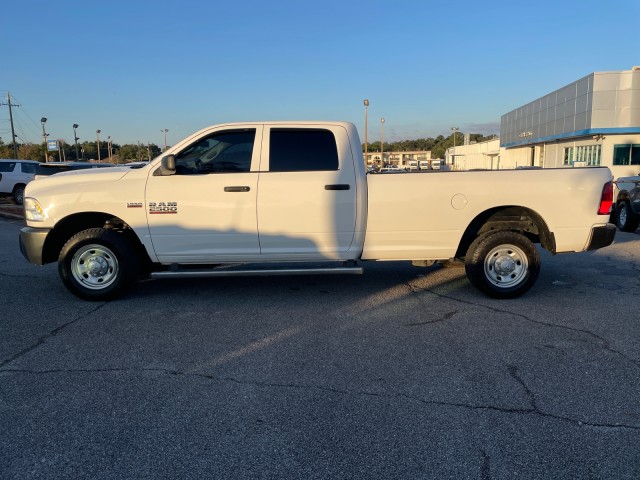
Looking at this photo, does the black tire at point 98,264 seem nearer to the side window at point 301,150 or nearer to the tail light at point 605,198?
the side window at point 301,150

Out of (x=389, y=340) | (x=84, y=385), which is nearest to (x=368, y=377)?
(x=389, y=340)

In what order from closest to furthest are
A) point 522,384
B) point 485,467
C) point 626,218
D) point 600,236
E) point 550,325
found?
point 485,467 < point 522,384 < point 550,325 < point 600,236 < point 626,218

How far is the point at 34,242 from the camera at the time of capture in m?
5.99

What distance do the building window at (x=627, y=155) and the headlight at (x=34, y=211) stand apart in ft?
112

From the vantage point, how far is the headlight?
596 centimetres

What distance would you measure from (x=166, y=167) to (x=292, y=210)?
1531 millimetres

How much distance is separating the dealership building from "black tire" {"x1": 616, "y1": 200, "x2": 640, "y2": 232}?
49.9 feet

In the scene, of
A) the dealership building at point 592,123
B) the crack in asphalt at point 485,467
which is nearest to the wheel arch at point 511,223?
the crack in asphalt at point 485,467

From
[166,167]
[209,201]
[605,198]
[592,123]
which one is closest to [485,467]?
[209,201]

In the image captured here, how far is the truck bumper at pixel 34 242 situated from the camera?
5.97 metres

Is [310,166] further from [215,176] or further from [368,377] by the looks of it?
[368,377]

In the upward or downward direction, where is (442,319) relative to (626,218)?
downward

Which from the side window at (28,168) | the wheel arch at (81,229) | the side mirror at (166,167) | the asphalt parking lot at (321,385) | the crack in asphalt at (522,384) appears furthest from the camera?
the side window at (28,168)

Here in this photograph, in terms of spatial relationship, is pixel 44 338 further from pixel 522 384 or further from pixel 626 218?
pixel 626 218
